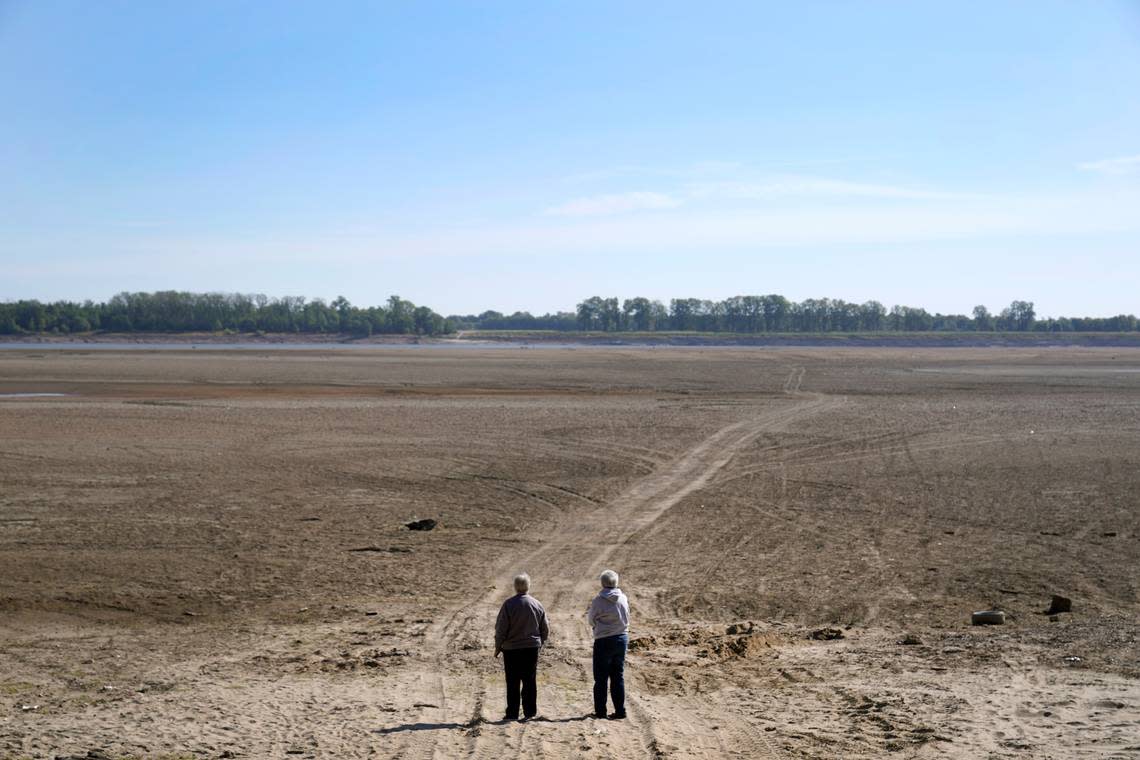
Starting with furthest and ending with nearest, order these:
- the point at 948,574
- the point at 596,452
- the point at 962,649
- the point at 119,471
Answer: the point at 596,452, the point at 119,471, the point at 948,574, the point at 962,649

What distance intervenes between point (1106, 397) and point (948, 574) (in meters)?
37.5

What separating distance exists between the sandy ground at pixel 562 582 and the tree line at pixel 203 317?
446 feet

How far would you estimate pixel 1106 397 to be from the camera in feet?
155

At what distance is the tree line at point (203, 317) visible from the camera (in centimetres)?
15750

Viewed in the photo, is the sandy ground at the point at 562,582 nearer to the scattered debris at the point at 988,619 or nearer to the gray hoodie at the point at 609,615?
the scattered debris at the point at 988,619

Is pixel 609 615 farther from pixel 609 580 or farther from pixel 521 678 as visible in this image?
pixel 521 678

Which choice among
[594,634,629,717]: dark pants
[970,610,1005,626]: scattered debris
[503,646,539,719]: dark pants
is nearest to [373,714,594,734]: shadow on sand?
[503,646,539,719]: dark pants

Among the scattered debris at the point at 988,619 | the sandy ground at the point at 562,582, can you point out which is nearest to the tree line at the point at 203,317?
the sandy ground at the point at 562,582

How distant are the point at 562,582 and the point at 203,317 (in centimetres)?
16971

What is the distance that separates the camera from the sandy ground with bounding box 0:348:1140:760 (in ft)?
28.6

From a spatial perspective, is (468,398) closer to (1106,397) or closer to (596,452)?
(596,452)

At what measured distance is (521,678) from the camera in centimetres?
908

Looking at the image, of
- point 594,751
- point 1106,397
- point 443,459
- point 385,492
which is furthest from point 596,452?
→ point 1106,397

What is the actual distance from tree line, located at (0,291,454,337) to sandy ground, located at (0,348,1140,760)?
135891 millimetres
